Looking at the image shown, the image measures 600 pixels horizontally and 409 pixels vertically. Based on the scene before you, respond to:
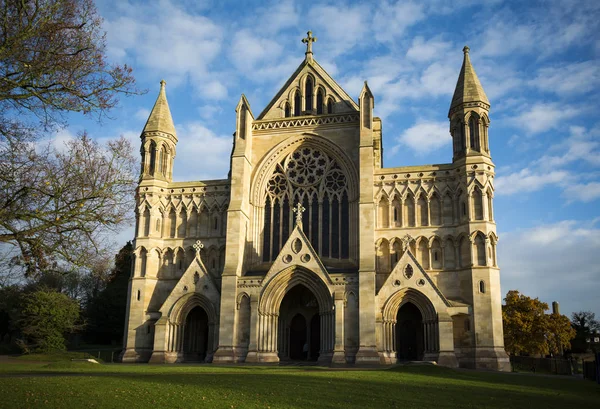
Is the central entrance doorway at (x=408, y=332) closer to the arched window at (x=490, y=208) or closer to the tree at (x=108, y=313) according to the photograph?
the arched window at (x=490, y=208)

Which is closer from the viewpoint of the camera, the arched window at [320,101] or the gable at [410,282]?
the gable at [410,282]

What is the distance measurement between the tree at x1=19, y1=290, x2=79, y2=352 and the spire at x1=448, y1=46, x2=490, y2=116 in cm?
3188

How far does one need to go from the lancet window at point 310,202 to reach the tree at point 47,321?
18146mm

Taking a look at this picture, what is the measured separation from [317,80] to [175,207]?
42.1 feet

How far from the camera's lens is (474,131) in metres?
36.8

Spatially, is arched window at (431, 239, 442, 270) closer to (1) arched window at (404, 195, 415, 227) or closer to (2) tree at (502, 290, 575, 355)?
(1) arched window at (404, 195, 415, 227)

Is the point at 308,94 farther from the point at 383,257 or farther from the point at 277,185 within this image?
the point at 383,257

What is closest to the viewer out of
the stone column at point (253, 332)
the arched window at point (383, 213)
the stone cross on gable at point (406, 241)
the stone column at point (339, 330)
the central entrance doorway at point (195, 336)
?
the stone column at point (339, 330)

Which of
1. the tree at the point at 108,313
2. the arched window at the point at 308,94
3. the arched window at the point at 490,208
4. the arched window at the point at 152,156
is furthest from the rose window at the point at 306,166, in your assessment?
the tree at the point at 108,313

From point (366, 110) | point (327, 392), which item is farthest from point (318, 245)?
point (327, 392)

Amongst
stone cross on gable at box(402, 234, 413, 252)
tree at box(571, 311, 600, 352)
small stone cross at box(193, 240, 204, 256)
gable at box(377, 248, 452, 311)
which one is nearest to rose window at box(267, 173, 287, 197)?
small stone cross at box(193, 240, 204, 256)

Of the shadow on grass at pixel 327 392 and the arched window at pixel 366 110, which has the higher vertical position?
the arched window at pixel 366 110

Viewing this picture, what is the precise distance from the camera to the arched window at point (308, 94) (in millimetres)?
40875

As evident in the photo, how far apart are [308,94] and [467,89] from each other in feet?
34.6
